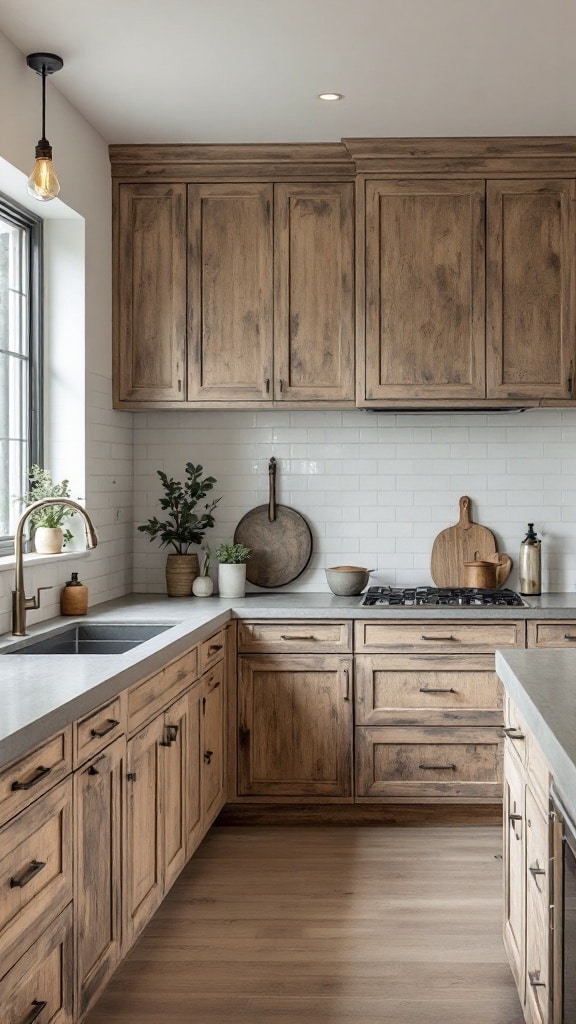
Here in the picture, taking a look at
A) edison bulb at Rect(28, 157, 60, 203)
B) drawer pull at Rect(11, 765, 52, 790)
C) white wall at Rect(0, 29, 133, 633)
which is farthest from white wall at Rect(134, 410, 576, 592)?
drawer pull at Rect(11, 765, 52, 790)

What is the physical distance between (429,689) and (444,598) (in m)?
0.40

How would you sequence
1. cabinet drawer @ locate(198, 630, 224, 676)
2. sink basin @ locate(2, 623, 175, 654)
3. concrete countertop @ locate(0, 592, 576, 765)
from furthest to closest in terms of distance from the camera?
cabinet drawer @ locate(198, 630, 224, 676) → sink basin @ locate(2, 623, 175, 654) → concrete countertop @ locate(0, 592, 576, 765)

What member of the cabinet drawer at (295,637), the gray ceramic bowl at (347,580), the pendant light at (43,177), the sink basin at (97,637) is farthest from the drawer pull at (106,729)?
the gray ceramic bowl at (347,580)

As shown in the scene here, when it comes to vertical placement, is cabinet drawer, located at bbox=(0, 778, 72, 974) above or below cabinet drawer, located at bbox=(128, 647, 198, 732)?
below

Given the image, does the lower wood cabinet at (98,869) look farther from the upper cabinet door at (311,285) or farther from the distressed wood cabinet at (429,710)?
the upper cabinet door at (311,285)

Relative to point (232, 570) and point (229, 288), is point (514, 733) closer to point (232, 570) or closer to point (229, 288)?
point (232, 570)

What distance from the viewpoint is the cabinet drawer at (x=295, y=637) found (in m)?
4.44

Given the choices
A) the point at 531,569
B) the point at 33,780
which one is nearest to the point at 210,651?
the point at 531,569

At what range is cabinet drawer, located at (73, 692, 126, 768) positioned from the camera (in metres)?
2.44

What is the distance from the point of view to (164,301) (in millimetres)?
4719

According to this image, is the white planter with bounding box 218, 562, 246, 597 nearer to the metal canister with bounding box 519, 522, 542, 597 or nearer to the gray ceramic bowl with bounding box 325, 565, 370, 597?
the gray ceramic bowl with bounding box 325, 565, 370, 597

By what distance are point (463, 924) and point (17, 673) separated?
173 centimetres

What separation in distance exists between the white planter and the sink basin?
836 millimetres

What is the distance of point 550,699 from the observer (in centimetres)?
238
